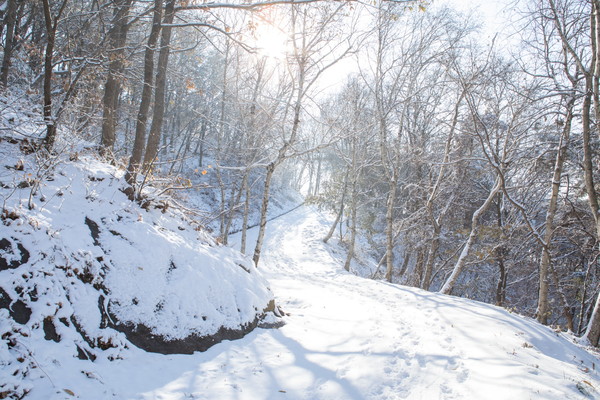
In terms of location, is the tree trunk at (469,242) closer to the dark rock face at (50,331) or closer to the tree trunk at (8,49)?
the dark rock face at (50,331)

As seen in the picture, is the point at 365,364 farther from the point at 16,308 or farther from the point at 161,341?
the point at 16,308

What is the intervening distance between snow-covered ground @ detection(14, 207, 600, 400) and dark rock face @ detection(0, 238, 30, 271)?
105 cm

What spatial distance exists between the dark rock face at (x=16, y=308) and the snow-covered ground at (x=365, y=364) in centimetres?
49

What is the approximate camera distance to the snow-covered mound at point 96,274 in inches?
118

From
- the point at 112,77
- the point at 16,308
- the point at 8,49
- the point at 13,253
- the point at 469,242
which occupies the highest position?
→ the point at 8,49

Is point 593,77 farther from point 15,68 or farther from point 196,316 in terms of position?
point 15,68

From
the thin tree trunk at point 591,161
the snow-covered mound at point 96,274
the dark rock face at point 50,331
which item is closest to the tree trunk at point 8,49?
the snow-covered mound at point 96,274

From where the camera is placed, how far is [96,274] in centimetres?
371

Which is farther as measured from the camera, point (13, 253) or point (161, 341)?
point (161, 341)

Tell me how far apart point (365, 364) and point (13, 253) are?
4454mm

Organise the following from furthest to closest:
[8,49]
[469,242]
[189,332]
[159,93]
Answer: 1. [469,242]
2. [8,49]
3. [159,93]
4. [189,332]

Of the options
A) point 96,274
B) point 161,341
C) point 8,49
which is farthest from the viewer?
point 8,49

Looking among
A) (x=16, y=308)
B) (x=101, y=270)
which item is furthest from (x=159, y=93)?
(x=16, y=308)

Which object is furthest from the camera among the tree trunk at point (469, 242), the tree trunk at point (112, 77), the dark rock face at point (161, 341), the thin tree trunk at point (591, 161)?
the tree trunk at point (469, 242)
